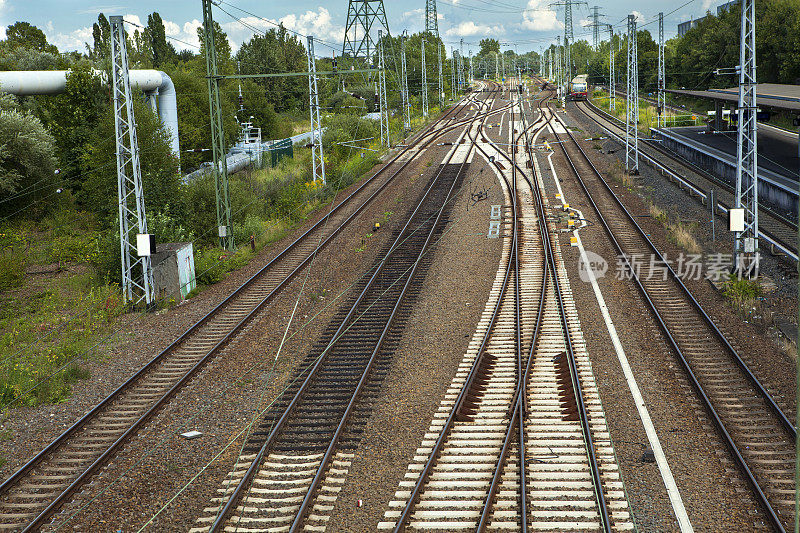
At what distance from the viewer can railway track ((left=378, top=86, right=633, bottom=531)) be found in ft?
27.0

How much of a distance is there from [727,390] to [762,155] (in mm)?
25176

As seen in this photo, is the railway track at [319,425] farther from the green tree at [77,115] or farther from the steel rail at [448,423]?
the green tree at [77,115]

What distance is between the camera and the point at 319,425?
1081cm

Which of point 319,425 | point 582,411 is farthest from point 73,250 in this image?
point 582,411

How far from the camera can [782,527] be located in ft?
25.3

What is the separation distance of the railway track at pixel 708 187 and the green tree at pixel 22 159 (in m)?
24.8

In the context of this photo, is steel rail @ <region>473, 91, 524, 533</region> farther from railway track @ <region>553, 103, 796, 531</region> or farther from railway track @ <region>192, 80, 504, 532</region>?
railway track @ <region>553, 103, 796, 531</region>

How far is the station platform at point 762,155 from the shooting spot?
25.9 meters

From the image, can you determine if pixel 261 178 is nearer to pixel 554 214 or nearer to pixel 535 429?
pixel 554 214

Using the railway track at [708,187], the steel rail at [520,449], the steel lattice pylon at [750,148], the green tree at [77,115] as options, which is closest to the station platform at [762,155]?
the railway track at [708,187]

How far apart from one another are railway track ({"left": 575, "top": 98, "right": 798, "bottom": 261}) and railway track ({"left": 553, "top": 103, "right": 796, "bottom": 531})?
3.76 meters

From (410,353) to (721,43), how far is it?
57461 millimetres

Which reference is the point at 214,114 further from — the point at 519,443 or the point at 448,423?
the point at 519,443

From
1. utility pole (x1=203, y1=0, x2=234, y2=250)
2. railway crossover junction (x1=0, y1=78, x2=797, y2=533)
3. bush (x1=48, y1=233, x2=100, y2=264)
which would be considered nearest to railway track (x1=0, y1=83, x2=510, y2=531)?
railway crossover junction (x1=0, y1=78, x2=797, y2=533)
